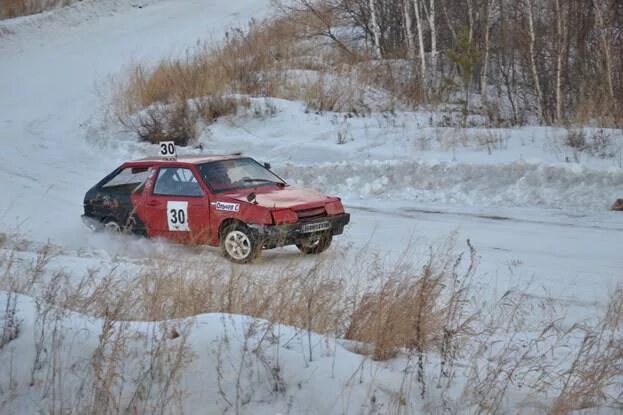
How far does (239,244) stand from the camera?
10.7 metres

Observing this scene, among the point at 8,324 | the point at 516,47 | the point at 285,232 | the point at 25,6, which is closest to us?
the point at 8,324

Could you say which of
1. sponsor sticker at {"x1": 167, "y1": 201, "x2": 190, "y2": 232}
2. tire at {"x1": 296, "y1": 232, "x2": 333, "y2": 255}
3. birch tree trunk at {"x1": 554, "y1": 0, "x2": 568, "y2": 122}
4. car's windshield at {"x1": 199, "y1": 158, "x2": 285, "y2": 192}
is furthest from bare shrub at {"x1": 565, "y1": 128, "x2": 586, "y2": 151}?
sponsor sticker at {"x1": 167, "y1": 201, "x2": 190, "y2": 232}

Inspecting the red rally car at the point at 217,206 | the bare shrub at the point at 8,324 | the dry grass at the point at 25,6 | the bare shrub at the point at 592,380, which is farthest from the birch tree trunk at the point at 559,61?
the dry grass at the point at 25,6

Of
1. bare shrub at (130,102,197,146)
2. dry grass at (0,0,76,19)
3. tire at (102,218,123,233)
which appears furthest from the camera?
dry grass at (0,0,76,19)

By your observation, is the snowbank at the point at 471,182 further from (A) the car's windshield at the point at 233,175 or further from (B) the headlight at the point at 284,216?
(B) the headlight at the point at 284,216

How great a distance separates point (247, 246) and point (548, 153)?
6.58m

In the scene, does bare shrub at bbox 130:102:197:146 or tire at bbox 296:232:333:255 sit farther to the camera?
bare shrub at bbox 130:102:197:146

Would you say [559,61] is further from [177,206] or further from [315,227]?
[177,206]

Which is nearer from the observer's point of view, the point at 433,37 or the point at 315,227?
the point at 315,227

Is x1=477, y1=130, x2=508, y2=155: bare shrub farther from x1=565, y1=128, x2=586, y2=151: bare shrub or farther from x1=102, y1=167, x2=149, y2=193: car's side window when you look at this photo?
x1=102, y1=167, x2=149, y2=193: car's side window

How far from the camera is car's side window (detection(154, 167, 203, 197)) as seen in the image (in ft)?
37.5

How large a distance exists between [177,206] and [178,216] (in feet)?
0.43

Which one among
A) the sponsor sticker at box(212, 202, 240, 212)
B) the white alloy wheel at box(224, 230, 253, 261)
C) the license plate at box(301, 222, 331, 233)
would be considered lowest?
the white alloy wheel at box(224, 230, 253, 261)

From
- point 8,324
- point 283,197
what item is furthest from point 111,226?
point 8,324
